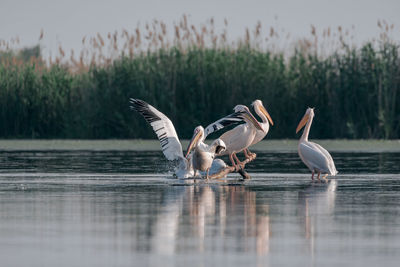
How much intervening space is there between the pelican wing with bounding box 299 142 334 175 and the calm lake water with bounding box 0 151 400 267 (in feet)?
1.04

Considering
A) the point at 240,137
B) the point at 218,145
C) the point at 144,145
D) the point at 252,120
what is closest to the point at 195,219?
the point at 218,145

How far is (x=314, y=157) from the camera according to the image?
49.5 feet

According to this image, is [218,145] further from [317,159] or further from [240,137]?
[317,159]

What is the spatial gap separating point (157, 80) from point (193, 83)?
1083 millimetres

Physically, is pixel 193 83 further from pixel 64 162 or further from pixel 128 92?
pixel 64 162

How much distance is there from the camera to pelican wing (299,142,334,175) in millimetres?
14836

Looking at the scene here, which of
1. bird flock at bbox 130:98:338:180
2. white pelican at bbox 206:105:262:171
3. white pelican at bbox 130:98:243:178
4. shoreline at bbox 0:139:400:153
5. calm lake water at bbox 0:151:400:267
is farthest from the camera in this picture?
shoreline at bbox 0:139:400:153

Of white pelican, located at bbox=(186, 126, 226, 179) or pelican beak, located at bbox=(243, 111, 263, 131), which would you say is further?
pelican beak, located at bbox=(243, 111, 263, 131)

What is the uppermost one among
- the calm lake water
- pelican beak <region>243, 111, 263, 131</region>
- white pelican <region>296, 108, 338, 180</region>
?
pelican beak <region>243, 111, 263, 131</region>

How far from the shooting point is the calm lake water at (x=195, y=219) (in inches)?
288

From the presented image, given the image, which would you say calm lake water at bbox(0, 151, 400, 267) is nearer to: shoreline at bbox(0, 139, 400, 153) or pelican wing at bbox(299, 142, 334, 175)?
pelican wing at bbox(299, 142, 334, 175)

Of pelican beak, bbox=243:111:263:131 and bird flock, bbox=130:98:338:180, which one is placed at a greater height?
pelican beak, bbox=243:111:263:131

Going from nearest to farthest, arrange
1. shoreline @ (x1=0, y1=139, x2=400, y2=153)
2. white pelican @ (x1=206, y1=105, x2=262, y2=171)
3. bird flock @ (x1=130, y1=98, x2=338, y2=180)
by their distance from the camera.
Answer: bird flock @ (x1=130, y1=98, x2=338, y2=180) → white pelican @ (x1=206, y1=105, x2=262, y2=171) → shoreline @ (x1=0, y1=139, x2=400, y2=153)

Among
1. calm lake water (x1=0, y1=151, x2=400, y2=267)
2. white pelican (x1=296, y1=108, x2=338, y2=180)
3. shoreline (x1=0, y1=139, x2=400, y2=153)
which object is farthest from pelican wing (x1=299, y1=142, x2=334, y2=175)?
shoreline (x1=0, y1=139, x2=400, y2=153)
